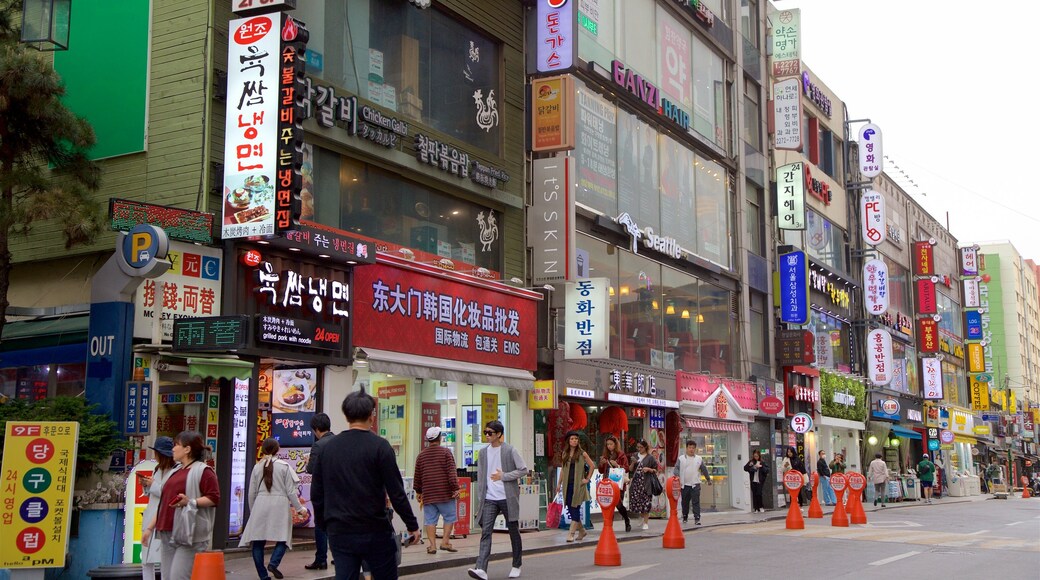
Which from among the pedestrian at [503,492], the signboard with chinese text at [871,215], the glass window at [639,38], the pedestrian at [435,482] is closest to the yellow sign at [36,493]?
the pedestrian at [503,492]

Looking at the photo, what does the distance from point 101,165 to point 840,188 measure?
37.6 meters

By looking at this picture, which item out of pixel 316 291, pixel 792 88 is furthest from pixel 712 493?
pixel 316 291

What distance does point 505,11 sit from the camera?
24.2 meters

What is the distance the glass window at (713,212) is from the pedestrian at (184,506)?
25.1 metres

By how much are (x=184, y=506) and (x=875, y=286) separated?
43.7 metres

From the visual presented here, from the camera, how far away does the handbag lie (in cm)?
934

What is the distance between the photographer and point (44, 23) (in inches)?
612

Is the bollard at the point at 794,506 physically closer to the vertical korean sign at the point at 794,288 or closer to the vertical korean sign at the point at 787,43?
the vertical korean sign at the point at 794,288

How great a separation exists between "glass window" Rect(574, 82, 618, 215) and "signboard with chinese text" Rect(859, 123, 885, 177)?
80.7 feet

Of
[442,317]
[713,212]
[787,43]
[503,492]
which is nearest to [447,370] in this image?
[442,317]

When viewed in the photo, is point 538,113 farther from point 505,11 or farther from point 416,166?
point 416,166

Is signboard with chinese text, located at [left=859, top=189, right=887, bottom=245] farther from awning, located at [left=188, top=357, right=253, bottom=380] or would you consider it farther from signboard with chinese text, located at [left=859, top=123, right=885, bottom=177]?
awning, located at [left=188, top=357, right=253, bottom=380]

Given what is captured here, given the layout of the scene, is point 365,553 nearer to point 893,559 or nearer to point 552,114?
point 893,559

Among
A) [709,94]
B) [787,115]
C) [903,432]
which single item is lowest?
[903,432]
